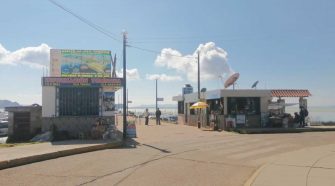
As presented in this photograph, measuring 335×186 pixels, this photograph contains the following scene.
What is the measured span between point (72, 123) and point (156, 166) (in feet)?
43.3

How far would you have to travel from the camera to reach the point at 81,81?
2656cm

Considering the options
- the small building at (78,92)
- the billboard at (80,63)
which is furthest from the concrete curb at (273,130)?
the billboard at (80,63)

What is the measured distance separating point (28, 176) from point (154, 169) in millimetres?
3773

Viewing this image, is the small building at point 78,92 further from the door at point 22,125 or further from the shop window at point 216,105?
the shop window at point 216,105

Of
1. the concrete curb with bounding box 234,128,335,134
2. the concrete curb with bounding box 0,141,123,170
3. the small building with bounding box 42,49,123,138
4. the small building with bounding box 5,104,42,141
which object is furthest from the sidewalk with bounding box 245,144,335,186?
the small building with bounding box 5,104,42,141

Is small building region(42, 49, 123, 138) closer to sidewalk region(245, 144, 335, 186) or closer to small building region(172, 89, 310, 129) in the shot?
small building region(172, 89, 310, 129)

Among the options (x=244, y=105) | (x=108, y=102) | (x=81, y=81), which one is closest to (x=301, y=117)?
(x=244, y=105)

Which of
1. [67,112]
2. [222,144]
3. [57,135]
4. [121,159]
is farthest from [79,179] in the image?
[67,112]

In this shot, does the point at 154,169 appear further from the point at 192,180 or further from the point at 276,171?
the point at 276,171

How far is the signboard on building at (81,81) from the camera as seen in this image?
26.0m

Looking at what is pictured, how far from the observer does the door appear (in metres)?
26.4

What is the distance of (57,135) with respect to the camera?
23844mm

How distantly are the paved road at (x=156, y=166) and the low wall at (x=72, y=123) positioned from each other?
20.3 ft

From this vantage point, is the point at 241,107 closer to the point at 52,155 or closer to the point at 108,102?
the point at 108,102
